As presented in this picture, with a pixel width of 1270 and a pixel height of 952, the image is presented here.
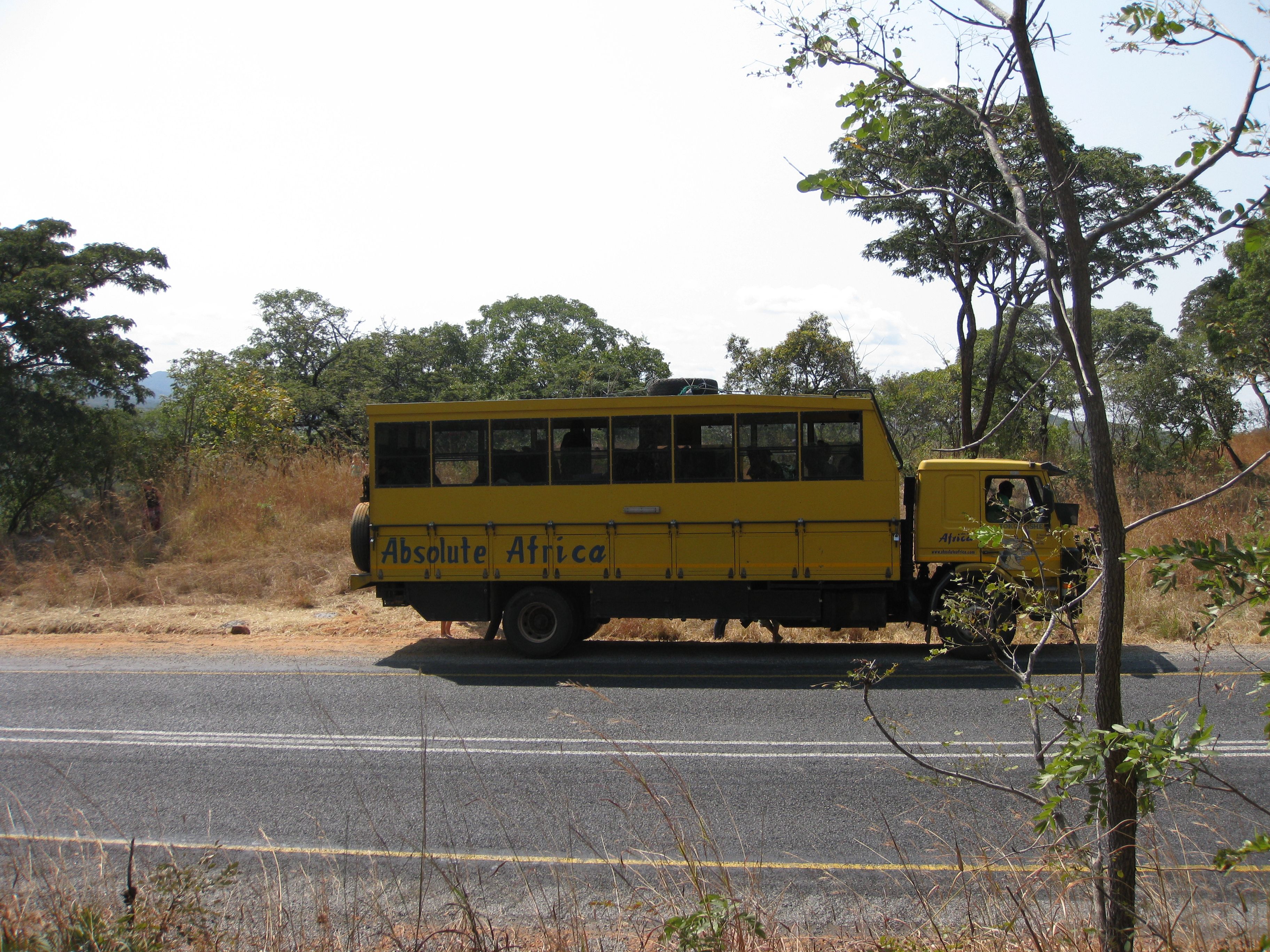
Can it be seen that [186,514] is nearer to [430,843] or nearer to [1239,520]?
[430,843]

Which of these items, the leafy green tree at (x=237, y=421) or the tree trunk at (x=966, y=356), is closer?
the tree trunk at (x=966, y=356)

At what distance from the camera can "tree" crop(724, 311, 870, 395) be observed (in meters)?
24.0

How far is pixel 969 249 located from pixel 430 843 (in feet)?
53.8

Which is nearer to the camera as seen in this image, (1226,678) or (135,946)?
(135,946)

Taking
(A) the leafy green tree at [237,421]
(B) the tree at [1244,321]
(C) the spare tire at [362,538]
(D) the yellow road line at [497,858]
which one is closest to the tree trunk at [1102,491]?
(D) the yellow road line at [497,858]

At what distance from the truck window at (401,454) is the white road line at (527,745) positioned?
401cm

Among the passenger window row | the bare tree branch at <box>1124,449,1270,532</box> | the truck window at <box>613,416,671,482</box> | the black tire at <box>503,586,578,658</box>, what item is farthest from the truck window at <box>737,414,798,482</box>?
the bare tree branch at <box>1124,449,1270,532</box>

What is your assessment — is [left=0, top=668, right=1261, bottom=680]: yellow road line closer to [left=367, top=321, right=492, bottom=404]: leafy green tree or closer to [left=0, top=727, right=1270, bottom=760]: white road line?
[left=0, top=727, right=1270, bottom=760]: white road line

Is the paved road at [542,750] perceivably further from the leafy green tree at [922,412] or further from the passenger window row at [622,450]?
the leafy green tree at [922,412]

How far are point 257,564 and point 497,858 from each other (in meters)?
14.0

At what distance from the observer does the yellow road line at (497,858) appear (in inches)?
193

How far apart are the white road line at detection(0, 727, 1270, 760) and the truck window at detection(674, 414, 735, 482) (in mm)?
3941

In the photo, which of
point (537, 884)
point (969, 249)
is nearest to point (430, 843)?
point (537, 884)

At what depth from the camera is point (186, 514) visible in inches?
805
